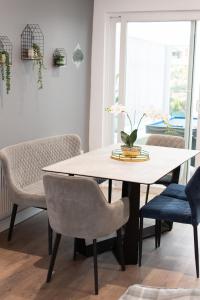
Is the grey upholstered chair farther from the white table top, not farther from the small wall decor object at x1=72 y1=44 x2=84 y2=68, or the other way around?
the small wall decor object at x1=72 y1=44 x2=84 y2=68

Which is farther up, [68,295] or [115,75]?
[115,75]

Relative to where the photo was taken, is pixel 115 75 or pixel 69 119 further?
pixel 115 75

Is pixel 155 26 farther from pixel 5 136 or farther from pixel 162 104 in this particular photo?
pixel 5 136

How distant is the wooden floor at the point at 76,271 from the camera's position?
3.34 metres

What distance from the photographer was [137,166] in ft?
12.7

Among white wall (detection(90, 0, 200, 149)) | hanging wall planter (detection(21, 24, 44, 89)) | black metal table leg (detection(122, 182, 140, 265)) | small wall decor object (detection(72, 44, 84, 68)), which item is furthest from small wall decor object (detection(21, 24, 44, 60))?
black metal table leg (detection(122, 182, 140, 265))

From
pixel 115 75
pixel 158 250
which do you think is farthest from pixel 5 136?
pixel 115 75

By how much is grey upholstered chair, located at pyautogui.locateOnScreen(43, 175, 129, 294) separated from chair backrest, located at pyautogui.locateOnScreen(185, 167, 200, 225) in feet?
1.81

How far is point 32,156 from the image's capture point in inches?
179

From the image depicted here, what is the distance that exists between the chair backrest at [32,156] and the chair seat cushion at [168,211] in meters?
1.16

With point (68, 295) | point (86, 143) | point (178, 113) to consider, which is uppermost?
point (178, 113)

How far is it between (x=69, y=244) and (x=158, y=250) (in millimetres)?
759

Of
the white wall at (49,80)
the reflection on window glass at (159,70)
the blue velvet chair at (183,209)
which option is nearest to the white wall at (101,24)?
the white wall at (49,80)

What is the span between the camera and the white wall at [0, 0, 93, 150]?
→ 4.45m
